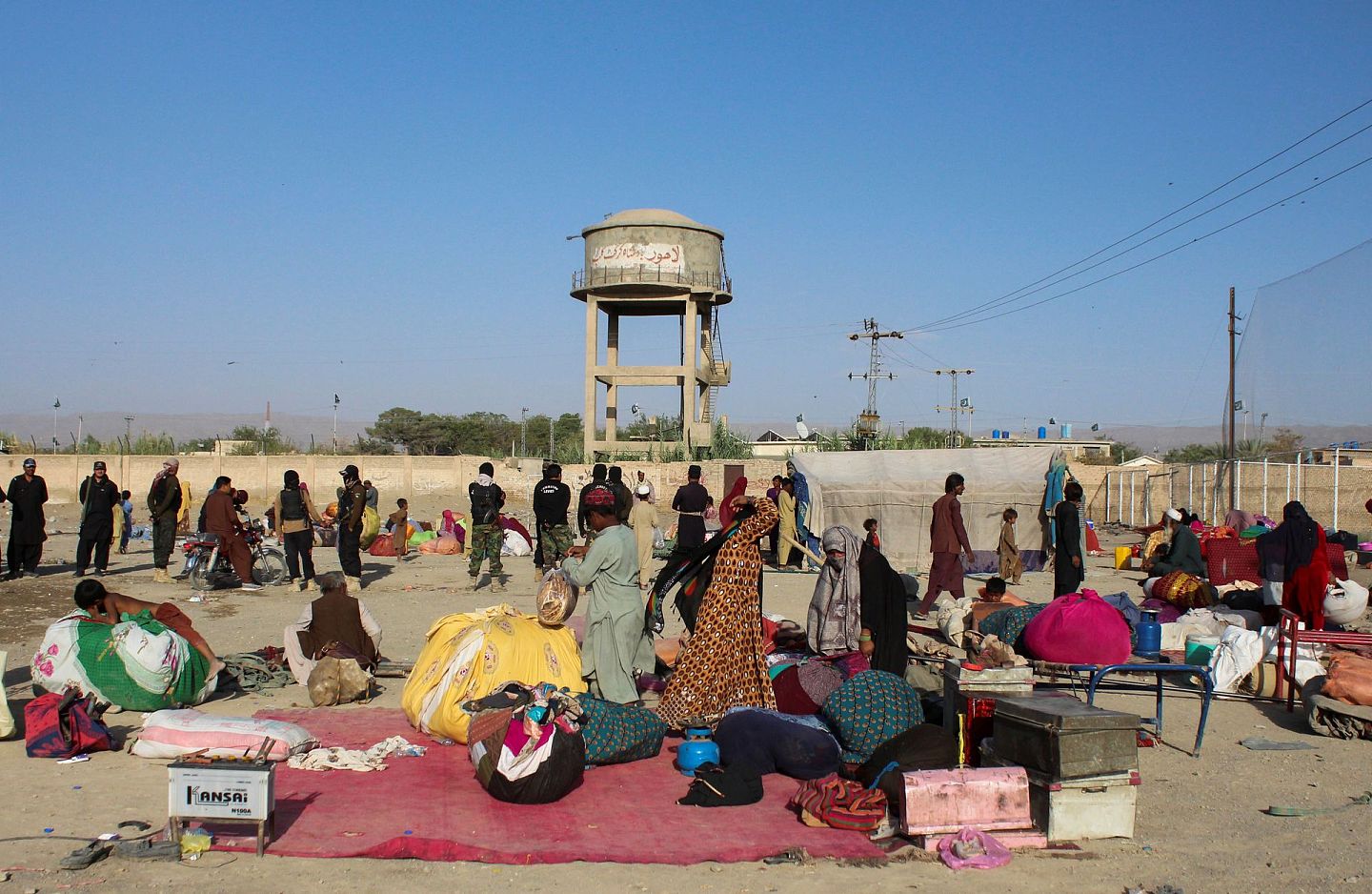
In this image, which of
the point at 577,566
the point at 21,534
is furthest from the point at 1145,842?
the point at 21,534

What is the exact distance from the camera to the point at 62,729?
652 cm

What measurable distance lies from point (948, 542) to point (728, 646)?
5777 millimetres

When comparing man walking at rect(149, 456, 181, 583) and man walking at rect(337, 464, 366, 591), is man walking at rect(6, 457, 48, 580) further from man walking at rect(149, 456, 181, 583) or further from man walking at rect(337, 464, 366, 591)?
man walking at rect(337, 464, 366, 591)

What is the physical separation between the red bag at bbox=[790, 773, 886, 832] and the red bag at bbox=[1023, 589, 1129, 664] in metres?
2.59

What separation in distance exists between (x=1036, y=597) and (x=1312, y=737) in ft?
23.9

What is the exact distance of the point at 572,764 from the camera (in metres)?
5.97

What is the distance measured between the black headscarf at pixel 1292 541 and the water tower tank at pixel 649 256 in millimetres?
26670

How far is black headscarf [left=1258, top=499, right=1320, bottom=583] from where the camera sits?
916 cm

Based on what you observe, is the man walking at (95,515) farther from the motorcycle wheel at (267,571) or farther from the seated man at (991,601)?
the seated man at (991,601)

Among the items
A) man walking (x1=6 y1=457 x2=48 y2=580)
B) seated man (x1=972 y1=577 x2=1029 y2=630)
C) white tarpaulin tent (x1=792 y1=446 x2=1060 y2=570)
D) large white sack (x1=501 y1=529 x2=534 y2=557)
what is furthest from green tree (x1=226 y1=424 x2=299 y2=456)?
seated man (x1=972 y1=577 x2=1029 y2=630)

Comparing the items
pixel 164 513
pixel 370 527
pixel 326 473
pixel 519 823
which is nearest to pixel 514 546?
pixel 370 527

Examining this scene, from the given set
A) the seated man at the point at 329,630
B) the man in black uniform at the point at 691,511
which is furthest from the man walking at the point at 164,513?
the seated man at the point at 329,630

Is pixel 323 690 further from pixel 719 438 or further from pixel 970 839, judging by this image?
pixel 719 438

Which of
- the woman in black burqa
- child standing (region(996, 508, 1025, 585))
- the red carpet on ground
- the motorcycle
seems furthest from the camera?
child standing (region(996, 508, 1025, 585))
